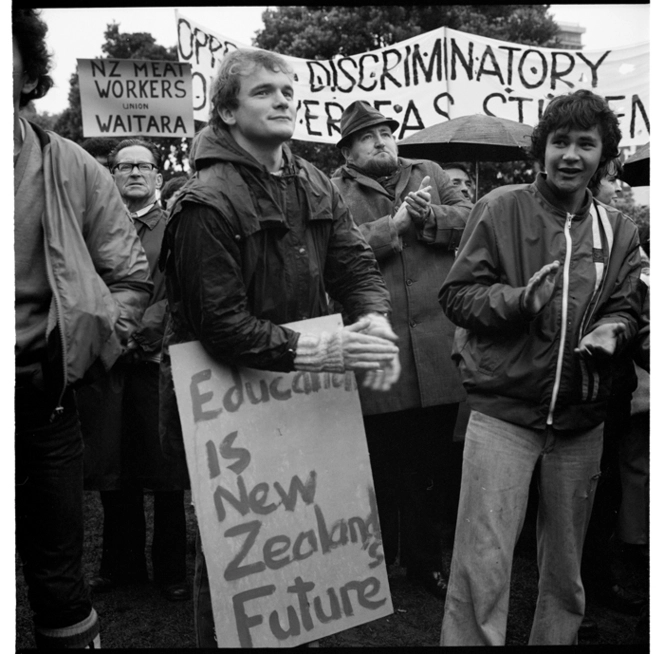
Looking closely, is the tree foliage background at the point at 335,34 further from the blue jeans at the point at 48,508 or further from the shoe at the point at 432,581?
the shoe at the point at 432,581

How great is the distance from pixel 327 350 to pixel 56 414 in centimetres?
89

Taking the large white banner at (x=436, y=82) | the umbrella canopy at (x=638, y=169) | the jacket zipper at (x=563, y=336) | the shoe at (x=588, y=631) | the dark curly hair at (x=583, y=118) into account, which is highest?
the large white banner at (x=436, y=82)

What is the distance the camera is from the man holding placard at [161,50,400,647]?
2.45 meters

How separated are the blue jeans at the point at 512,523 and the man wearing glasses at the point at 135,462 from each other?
53.8 inches

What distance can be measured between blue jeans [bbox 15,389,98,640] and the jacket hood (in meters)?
0.89

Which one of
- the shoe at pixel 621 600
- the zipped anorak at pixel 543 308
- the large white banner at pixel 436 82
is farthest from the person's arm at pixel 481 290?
the shoe at pixel 621 600

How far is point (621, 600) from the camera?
320 centimetres

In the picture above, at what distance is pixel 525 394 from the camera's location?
101 inches

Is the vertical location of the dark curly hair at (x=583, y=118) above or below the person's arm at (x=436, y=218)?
above

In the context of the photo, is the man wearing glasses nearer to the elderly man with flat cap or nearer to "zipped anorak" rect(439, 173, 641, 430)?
the elderly man with flat cap

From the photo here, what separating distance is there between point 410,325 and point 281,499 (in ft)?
3.24

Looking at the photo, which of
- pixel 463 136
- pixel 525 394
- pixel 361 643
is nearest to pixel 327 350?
pixel 525 394

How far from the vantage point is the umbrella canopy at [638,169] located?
3791mm
